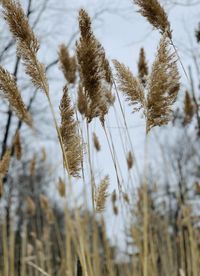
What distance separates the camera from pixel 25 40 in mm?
1078

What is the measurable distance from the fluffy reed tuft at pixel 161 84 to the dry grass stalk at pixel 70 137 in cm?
19

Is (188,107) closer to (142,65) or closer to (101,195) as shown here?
(142,65)

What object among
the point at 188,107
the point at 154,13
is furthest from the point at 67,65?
the point at 188,107

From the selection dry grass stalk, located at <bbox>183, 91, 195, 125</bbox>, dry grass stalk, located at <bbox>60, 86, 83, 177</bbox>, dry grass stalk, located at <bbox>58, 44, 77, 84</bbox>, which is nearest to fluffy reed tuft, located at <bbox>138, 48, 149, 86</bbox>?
dry grass stalk, located at <bbox>58, 44, 77, 84</bbox>

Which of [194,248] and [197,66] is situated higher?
[197,66]

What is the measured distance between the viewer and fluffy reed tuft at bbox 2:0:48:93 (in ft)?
3.44

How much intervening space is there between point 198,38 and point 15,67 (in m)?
6.59

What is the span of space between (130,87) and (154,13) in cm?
31

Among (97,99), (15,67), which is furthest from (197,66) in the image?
(15,67)

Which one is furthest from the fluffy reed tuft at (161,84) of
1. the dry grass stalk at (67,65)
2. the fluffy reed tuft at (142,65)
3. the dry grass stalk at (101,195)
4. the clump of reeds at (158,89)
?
the fluffy reed tuft at (142,65)

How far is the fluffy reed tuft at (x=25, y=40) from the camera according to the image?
1049 millimetres

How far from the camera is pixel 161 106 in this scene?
1099mm

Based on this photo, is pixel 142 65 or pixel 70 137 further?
pixel 142 65

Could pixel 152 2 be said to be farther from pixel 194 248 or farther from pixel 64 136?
pixel 194 248
